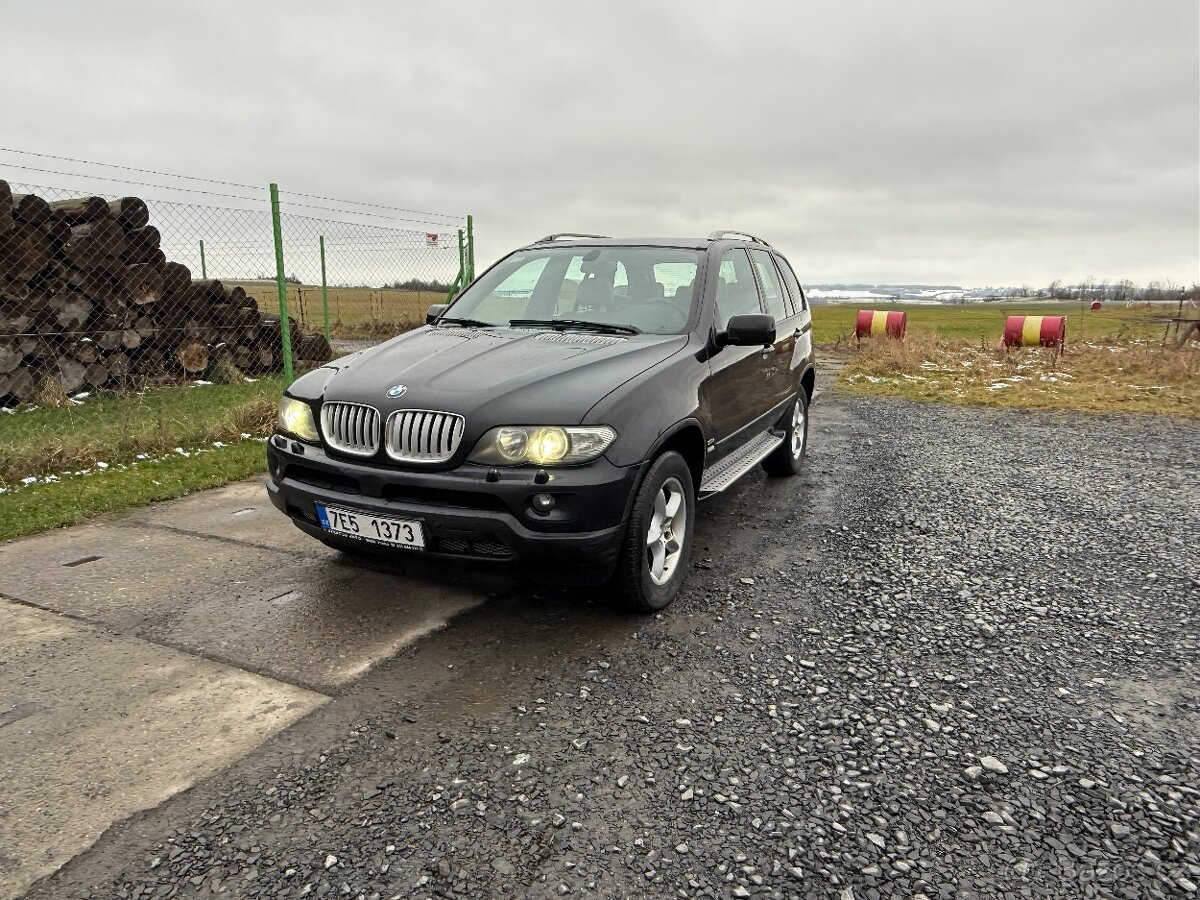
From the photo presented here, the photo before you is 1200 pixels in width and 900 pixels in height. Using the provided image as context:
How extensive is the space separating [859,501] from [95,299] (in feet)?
30.3

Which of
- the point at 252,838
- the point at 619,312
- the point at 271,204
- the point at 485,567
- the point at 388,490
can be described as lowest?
the point at 252,838

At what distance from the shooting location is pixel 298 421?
366 cm

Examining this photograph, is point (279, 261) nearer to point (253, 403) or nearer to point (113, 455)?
point (253, 403)

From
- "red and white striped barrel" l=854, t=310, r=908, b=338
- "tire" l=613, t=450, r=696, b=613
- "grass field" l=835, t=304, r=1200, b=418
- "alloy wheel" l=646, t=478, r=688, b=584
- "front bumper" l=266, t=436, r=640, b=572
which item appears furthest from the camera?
"red and white striped barrel" l=854, t=310, r=908, b=338

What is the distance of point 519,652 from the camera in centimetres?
331

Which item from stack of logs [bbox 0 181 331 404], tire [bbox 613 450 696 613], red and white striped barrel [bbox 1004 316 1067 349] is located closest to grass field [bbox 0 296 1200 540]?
red and white striped barrel [bbox 1004 316 1067 349]

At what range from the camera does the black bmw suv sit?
3131mm

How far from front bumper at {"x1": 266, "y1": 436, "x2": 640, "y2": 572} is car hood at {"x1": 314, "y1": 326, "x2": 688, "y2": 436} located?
0.77 ft

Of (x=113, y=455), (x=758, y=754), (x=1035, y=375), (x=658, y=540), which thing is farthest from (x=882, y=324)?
(x=758, y=754)

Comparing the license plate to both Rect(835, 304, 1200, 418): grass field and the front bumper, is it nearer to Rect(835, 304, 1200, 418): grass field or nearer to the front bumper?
the front bumper

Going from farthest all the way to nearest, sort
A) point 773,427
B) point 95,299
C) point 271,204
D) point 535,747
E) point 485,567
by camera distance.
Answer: point 95,299 < point 271,204 < point 773,427 < point 485,567 < point 535,747

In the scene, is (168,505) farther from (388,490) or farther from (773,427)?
(773,427)

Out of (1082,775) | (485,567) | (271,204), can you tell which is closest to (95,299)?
(271,204)

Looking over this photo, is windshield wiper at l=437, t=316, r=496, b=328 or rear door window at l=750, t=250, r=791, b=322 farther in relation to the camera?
rear door window at l=750, t=250, r=791, b=322
